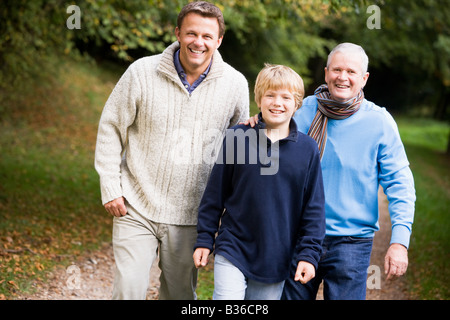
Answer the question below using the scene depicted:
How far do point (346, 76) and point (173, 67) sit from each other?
41.4 inches

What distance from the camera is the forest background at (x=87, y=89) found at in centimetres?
638

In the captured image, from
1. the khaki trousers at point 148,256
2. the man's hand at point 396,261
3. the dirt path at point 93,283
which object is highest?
the man's hand at point 396,261

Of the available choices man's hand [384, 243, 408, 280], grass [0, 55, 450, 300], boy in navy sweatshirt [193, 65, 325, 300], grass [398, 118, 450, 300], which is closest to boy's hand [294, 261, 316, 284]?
boy in navy sweatshirt [193, 65, 325, 300]

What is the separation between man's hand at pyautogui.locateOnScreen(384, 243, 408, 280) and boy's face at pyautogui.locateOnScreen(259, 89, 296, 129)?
93 cm

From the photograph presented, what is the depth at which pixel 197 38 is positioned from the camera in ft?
10.7

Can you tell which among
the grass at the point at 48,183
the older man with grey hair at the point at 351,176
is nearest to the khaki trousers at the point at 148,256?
the older man with grey hair at the point at 351,176

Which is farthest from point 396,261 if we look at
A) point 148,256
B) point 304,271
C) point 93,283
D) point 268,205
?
point 93,283

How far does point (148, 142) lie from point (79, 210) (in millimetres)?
4672

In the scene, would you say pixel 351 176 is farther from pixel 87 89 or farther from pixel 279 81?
pixel 87 89

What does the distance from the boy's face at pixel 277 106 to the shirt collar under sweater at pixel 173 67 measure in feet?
1.66

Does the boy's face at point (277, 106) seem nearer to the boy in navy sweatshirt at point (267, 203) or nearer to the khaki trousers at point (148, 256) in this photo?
the boy in navy sweatshirt at point (267, 203)

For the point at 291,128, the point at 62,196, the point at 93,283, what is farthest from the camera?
the point at 62,196

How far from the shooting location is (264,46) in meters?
18.6

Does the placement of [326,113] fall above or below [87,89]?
above
